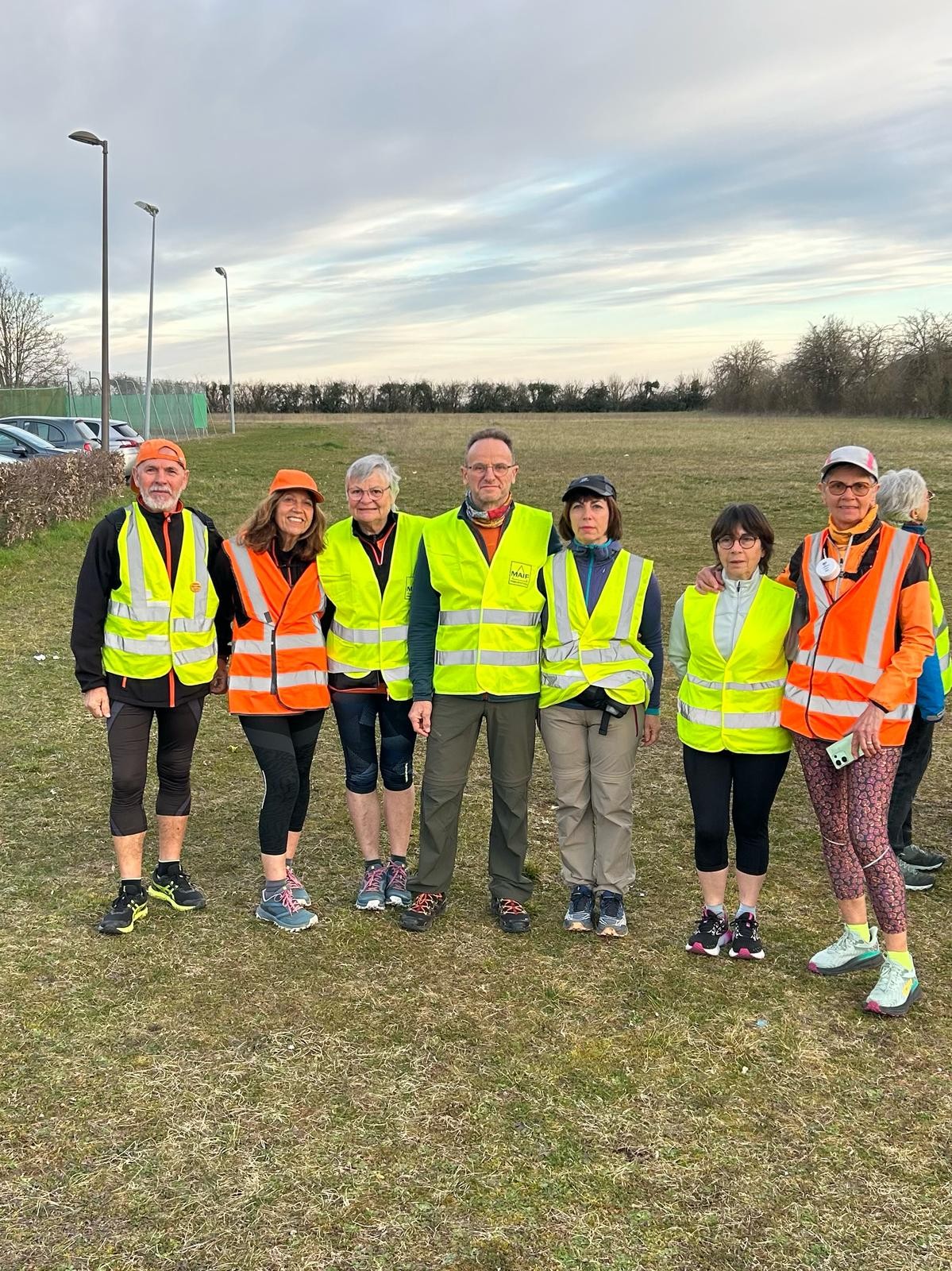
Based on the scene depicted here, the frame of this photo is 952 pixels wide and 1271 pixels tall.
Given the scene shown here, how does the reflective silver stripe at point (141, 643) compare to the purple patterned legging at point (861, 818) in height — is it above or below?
above

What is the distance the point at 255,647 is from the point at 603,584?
4.70 ft

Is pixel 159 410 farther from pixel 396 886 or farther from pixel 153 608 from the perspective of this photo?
pixel 396 886

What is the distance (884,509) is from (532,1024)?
8.88 feet

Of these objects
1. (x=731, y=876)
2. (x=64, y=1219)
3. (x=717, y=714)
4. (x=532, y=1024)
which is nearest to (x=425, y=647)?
(x=717, y=714)

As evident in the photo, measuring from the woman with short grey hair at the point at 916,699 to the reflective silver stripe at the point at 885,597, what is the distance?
77 centimetres

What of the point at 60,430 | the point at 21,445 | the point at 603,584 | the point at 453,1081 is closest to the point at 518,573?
the point at 603,584

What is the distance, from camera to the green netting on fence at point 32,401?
115 feet

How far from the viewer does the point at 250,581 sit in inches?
164

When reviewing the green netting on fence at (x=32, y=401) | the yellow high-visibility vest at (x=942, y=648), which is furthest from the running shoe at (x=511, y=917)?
the green netting on fence at (x=32, y=401)

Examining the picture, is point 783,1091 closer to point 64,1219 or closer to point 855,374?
point 64,1219

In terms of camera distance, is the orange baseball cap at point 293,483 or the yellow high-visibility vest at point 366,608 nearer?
the orange baseball cap at point 293,483

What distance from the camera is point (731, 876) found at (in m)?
4.84

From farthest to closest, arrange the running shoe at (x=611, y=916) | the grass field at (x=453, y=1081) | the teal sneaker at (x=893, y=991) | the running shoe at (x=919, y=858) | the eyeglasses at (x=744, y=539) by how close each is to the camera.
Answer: the running shoe at (x=919, y=858)
the running shoe at (x=611, y=916)
the eyeglasses at (x=744, y=539)
the teal sneaker at (x=893, y=991)
the grass field at (x=453, y=1081)

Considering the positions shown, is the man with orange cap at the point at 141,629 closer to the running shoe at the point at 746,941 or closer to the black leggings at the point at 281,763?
the black leggings at the point at 281,763
